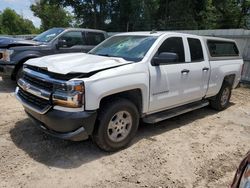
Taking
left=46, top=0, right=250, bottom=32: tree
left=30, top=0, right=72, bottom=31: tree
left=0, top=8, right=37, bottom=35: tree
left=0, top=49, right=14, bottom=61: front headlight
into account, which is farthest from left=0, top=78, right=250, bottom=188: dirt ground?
left=0, top=8, right=37, bottom=35: tree

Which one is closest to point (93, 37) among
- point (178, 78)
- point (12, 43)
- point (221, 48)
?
point (12, 43)

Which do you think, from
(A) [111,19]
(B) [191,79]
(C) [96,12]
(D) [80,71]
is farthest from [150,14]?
(D) [80,71]

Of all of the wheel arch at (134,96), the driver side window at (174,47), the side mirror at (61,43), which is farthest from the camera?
the side mirror at (61,43)

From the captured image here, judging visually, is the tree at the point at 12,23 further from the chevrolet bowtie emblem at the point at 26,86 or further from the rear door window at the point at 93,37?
the chevrolet bowtie emblem at the point at 26,86

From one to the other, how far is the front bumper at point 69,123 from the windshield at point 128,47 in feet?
4.56

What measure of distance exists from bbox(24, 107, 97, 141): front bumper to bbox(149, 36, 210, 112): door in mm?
1315

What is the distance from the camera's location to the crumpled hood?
12.3ft

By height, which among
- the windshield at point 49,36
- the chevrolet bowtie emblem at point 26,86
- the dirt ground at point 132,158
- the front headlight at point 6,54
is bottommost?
the dirt ground at point 132,158

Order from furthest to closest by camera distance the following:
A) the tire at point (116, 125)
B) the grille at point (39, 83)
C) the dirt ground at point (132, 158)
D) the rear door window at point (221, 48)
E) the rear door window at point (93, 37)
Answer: the rear door window at point (93, 37)
the rear door window at point (221, 48)
the tire at point (116, 125)
the grille at point (39, 83)
the dirt ground at point (132, 158)

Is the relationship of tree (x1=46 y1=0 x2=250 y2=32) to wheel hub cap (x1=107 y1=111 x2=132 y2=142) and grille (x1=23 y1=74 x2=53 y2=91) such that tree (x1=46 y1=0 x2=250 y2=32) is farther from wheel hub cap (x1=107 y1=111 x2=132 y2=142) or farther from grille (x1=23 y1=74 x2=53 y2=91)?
grille (x1=23 y1=74 x2=53 y2=91)

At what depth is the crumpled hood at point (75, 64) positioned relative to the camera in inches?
147

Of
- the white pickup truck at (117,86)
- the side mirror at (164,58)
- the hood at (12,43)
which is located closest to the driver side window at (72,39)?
the hood at (12,43)

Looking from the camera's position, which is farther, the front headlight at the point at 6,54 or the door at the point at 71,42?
the door at the point at 71,42

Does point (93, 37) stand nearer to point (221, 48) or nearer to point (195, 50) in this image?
point (221, 48)
